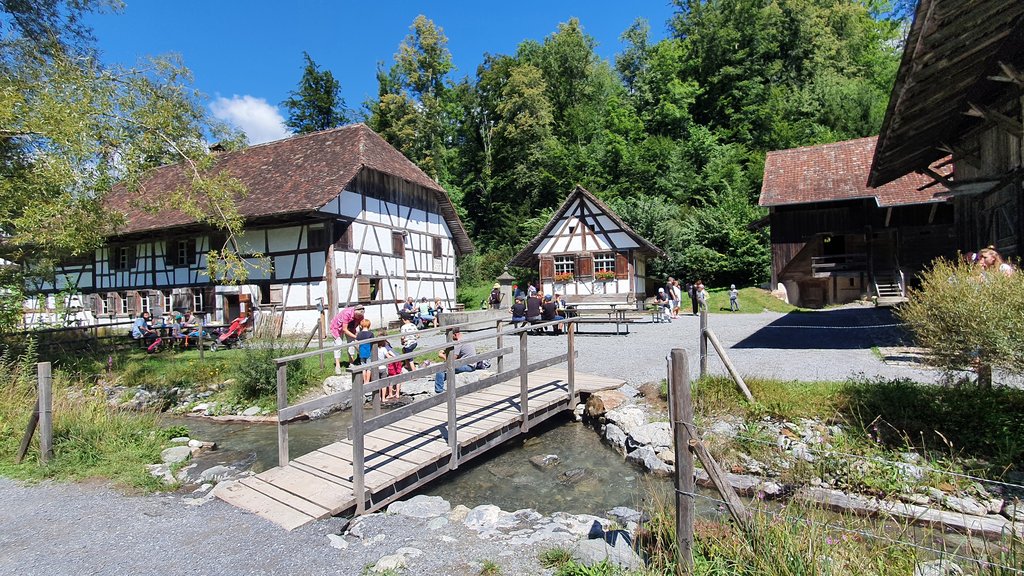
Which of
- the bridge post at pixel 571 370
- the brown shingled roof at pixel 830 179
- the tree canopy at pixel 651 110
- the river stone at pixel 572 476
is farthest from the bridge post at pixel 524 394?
the tree canopy at pixel 651 110

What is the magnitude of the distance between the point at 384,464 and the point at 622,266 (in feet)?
64.4

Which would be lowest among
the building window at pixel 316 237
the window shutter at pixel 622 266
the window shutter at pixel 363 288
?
the window shutter at pixel 363 288

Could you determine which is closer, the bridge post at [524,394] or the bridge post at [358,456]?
the bridge post at [358,456]

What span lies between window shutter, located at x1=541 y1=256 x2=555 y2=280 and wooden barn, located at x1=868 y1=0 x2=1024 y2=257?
596 inches

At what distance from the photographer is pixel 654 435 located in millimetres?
6902

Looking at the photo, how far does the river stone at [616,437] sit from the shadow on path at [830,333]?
17.6 ft

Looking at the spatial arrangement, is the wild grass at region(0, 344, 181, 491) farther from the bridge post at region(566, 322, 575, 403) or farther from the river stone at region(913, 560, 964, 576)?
the river stone at region(913, 560, 964, 576)

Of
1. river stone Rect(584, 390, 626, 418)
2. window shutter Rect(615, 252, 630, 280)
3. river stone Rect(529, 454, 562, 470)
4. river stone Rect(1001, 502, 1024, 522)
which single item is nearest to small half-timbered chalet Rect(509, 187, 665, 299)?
window shutter Rect(615, 252, 630, 280)

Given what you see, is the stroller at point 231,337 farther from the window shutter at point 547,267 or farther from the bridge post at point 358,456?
the window shutter at point 547,267

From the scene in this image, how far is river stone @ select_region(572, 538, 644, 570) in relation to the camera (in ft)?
11.3

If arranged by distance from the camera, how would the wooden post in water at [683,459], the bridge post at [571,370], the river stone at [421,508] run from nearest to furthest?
the wooden post in water at [683,459] < the river stone at [421,508] < the bridge post at [571,370]

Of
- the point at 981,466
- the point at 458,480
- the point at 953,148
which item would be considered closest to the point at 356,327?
the point at 458,480

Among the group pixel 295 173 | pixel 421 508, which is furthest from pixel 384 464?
pixel 295 173

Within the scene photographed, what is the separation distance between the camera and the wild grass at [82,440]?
19.2ft
